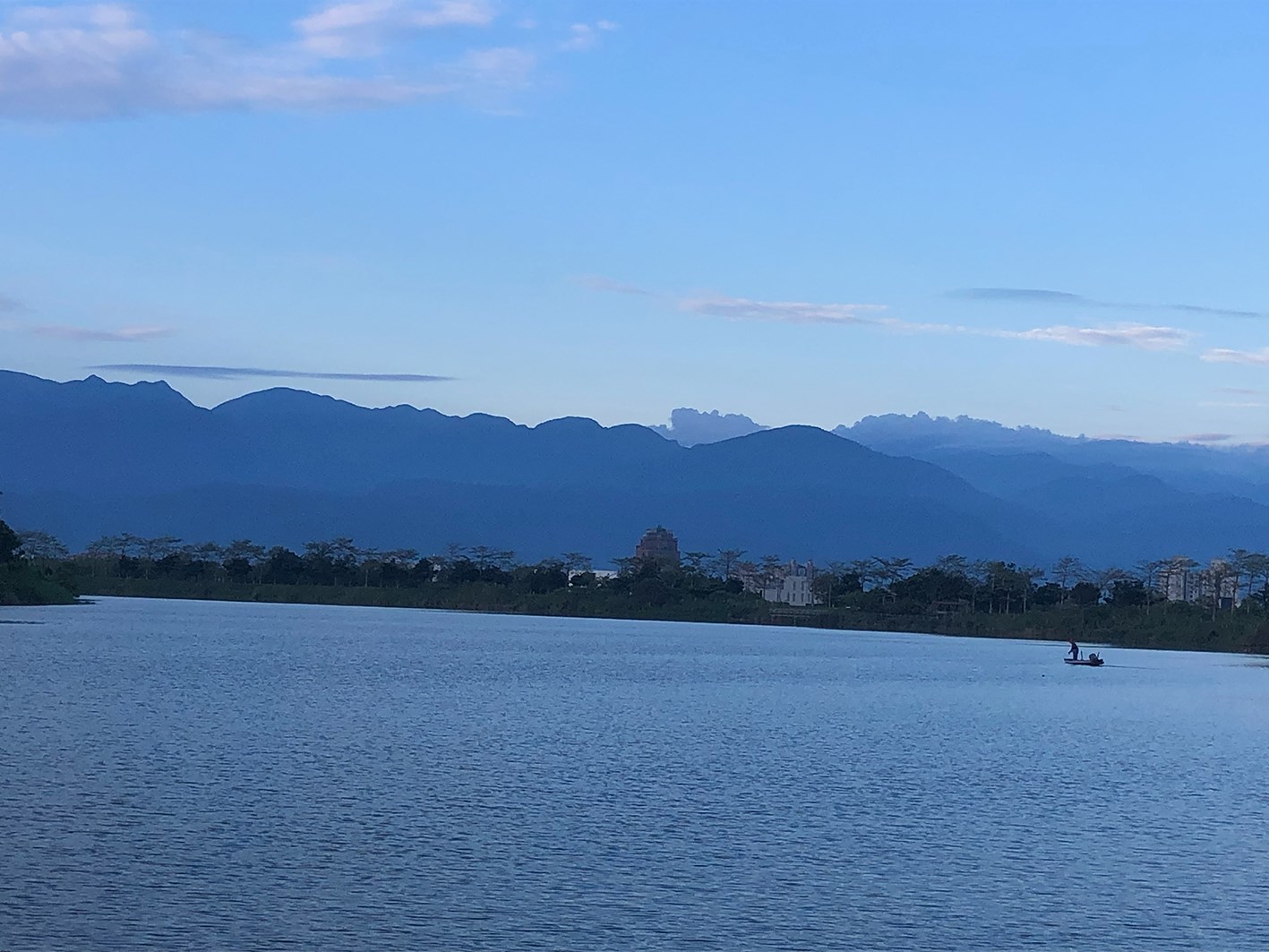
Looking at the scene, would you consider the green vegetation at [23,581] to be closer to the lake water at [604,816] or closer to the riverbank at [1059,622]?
the lake water at [604,816]

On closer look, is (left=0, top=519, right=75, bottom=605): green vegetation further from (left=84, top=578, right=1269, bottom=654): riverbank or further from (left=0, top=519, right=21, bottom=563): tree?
(left=84, top=578, right=1269, bottom=654): riverbank

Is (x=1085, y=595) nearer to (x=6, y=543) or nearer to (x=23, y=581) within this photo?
(x=23, y=581)

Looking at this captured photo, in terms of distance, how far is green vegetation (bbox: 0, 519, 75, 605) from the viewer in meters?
131

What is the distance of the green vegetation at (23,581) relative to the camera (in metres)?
131

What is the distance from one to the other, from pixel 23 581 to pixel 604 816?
120 meters

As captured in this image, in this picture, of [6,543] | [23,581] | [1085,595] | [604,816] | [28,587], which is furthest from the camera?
[1085,595]

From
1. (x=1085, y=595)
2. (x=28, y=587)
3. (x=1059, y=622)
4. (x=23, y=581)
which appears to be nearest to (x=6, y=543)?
(x=23, y=581)

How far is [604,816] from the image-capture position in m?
34.7

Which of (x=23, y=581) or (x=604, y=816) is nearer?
(x=604, y=816)

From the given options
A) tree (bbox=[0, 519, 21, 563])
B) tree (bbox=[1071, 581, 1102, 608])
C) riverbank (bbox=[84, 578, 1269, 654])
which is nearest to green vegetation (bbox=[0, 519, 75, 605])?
tree (bbox=[0, 519, 21, 563])

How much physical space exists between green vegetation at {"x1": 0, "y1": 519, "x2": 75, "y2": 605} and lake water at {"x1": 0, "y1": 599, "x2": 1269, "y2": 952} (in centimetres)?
5936

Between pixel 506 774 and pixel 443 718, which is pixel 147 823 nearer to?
pixel 506 774

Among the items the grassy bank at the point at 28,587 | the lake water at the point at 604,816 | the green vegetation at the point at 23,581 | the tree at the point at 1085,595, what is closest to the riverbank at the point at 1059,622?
the tree at the point at 1085,595

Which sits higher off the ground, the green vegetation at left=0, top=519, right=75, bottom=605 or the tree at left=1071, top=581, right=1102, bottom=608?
the tree at left=1071, top=581, right=1102, bottom=608
